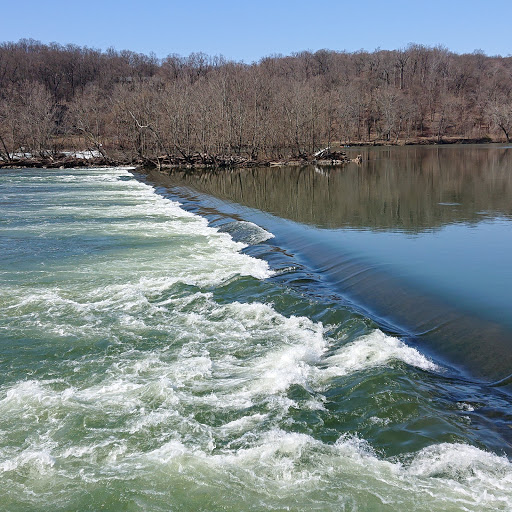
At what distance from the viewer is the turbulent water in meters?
5.55

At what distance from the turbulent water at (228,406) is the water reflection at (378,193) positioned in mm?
10274

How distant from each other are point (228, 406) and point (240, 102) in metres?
54.8

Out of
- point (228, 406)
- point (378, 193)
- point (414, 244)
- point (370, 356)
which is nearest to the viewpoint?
point (228, 406)

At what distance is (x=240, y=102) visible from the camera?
58719 millimetres

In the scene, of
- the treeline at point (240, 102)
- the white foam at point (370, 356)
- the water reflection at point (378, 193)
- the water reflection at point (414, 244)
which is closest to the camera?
the white foam at point (370, 356)

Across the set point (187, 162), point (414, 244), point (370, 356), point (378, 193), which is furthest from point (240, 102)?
point (370, 356)

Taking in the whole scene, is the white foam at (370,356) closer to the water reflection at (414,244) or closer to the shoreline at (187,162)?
Answer: the water reflection at (414,244)

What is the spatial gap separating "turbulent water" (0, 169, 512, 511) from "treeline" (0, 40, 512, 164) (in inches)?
1812

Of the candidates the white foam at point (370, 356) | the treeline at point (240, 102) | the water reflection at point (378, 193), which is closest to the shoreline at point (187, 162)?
the treeline at point (240, 102)

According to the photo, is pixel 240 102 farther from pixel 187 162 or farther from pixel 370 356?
pixel 370 356

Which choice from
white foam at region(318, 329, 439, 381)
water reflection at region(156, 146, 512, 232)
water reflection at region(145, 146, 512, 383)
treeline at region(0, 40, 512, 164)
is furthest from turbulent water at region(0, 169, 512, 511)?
treeline at region(0, 40, 512, 164)

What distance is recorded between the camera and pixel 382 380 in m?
7.68

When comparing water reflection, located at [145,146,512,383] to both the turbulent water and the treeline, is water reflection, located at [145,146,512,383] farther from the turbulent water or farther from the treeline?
the treeline

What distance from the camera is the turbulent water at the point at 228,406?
5555 millimetres
